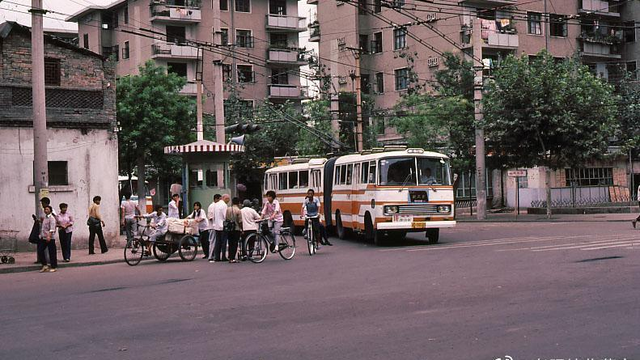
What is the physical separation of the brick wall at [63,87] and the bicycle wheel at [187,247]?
6974 mm

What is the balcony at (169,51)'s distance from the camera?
6088 centimetres

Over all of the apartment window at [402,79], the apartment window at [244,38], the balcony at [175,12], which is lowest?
the apartment window at [402,79]

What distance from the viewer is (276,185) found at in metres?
37.3

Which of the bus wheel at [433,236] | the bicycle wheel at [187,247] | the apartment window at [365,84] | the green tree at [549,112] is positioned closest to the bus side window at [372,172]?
the bus wheel at [433,236]

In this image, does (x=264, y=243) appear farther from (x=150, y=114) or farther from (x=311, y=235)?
(x=150, y=114)

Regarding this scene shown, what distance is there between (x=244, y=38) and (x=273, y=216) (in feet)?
151

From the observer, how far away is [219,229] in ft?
70.8

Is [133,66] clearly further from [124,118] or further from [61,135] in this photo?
[61,135]

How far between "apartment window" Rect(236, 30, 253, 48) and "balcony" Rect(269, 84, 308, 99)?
3.80m

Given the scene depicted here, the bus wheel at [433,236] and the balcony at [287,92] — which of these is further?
the balcony at [287,92]

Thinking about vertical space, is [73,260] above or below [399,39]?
below

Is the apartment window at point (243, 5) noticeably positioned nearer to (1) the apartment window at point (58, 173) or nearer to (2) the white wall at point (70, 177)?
(2) the white wall at point (70, 177)

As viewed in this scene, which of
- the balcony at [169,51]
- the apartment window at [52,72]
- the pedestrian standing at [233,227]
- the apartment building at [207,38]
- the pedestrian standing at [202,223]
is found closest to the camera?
the pedestrian standing at [233,227]

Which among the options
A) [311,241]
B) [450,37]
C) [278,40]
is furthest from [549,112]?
[278,40]
